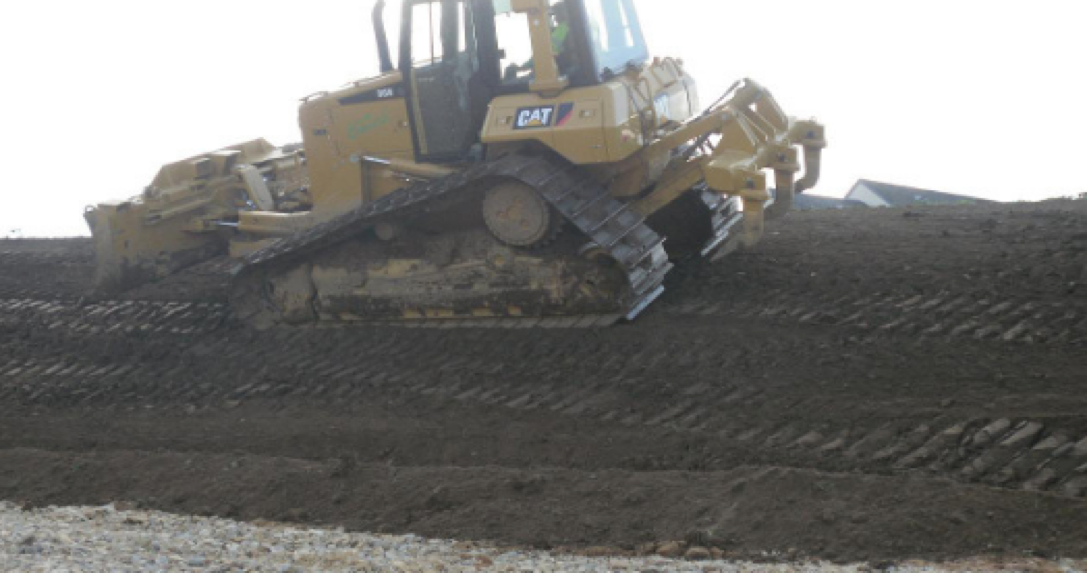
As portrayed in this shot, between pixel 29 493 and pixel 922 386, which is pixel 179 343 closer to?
pixel 29 493

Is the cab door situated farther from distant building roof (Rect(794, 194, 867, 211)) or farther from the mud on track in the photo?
distant building roof (Rect(794, 194, 867, 211))

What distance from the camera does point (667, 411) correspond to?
6.89 meters

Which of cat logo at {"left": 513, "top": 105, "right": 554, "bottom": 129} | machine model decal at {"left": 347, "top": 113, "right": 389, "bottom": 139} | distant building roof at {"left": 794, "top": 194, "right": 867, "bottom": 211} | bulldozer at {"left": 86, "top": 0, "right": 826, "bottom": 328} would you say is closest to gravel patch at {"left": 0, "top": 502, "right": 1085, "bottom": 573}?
bulldozer at {"left": 86, "top": 0, "right": 826, "bottom": 328}

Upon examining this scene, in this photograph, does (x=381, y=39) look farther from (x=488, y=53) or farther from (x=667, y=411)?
(x=667, y=411)

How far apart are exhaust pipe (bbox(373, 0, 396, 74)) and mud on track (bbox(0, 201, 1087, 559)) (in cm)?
222

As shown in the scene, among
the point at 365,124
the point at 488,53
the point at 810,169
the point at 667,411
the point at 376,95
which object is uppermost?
the point at 488,53

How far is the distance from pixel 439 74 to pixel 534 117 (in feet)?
3.45

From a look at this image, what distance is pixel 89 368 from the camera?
9109 mm

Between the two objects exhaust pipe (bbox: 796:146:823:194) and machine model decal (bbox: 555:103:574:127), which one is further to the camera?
exhaust pipe (bbox: 796:146:823:194)

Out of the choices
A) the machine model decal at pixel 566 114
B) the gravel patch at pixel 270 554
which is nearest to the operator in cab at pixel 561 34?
the machine model decal at pixel 566 114

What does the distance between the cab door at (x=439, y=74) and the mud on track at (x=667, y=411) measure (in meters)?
1.55

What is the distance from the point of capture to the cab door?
8.89 m

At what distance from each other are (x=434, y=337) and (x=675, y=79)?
2.99 m

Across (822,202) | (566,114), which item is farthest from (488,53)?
(822,202)
